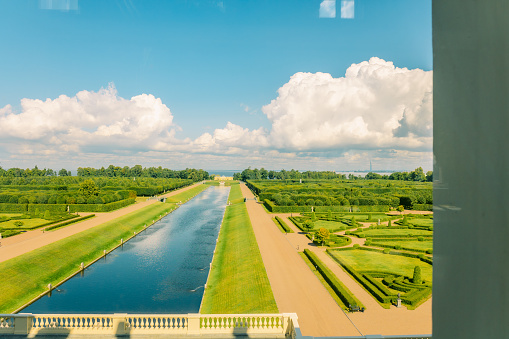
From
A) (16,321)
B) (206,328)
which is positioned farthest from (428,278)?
(16,321)

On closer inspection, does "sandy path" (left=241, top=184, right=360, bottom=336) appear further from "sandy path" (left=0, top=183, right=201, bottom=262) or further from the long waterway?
"sandy path" (left=0, top=183, right=201, bottom=262)

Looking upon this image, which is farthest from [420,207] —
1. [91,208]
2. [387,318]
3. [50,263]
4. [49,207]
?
[49,207]

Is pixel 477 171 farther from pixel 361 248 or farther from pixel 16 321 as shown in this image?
pixel 361 248

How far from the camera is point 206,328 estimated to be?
12.0 m

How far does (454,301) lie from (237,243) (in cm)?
3391

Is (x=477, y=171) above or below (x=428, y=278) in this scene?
above

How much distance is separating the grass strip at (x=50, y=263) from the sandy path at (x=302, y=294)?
1757cm

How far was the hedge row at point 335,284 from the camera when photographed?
58.7 feet

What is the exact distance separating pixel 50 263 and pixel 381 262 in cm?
2919

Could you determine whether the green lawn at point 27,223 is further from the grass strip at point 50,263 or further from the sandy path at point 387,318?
the sandy path at point 387,318

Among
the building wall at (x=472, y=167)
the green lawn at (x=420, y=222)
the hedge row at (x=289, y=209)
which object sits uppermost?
the building wall at (x=472, y=167)

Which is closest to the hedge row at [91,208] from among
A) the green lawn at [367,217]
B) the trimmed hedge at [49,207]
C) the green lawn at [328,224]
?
the trimmed hedge at [49,207]

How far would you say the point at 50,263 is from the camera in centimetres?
2709

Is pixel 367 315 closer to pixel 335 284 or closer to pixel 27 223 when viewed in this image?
pixel 335 284
